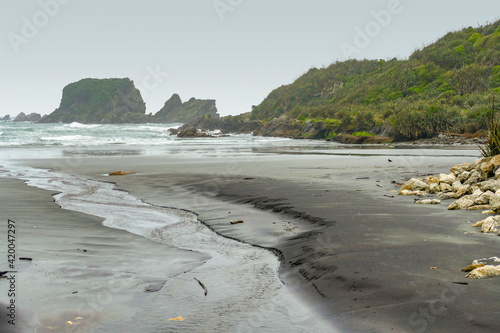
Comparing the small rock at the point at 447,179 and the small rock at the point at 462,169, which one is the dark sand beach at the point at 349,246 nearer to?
the small rock at the point at 447,179

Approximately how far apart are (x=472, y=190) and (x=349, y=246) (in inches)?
188

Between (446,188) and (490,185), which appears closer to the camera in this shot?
(490,185)

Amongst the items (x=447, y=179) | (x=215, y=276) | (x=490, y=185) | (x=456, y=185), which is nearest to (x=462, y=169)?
(x=447, y=179)

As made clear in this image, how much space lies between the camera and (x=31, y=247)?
263 inches

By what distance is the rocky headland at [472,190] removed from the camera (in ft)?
24.9

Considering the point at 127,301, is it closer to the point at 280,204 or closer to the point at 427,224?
the point at 427,224

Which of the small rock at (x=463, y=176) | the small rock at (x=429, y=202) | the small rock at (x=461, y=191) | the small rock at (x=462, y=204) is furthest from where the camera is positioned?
the small rock at (x=463, y=176)

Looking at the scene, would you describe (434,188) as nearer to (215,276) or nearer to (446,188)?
(446,188)

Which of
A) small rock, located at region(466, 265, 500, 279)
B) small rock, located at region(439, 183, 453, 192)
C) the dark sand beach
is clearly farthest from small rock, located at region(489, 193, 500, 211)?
small rock, located at region(466, 265, 500, 279)

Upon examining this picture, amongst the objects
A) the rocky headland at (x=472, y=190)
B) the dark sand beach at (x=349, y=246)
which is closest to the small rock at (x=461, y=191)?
the rocky headland at (x=472, y=190)

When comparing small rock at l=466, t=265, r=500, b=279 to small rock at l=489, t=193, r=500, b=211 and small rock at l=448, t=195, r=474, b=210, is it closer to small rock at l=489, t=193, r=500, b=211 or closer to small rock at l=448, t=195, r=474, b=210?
small rock at l=489, t=193, r=500, b=211

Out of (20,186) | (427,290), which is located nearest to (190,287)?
(427,290)

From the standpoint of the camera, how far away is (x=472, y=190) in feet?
31.5

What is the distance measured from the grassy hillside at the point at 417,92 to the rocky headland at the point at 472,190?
2867cm
